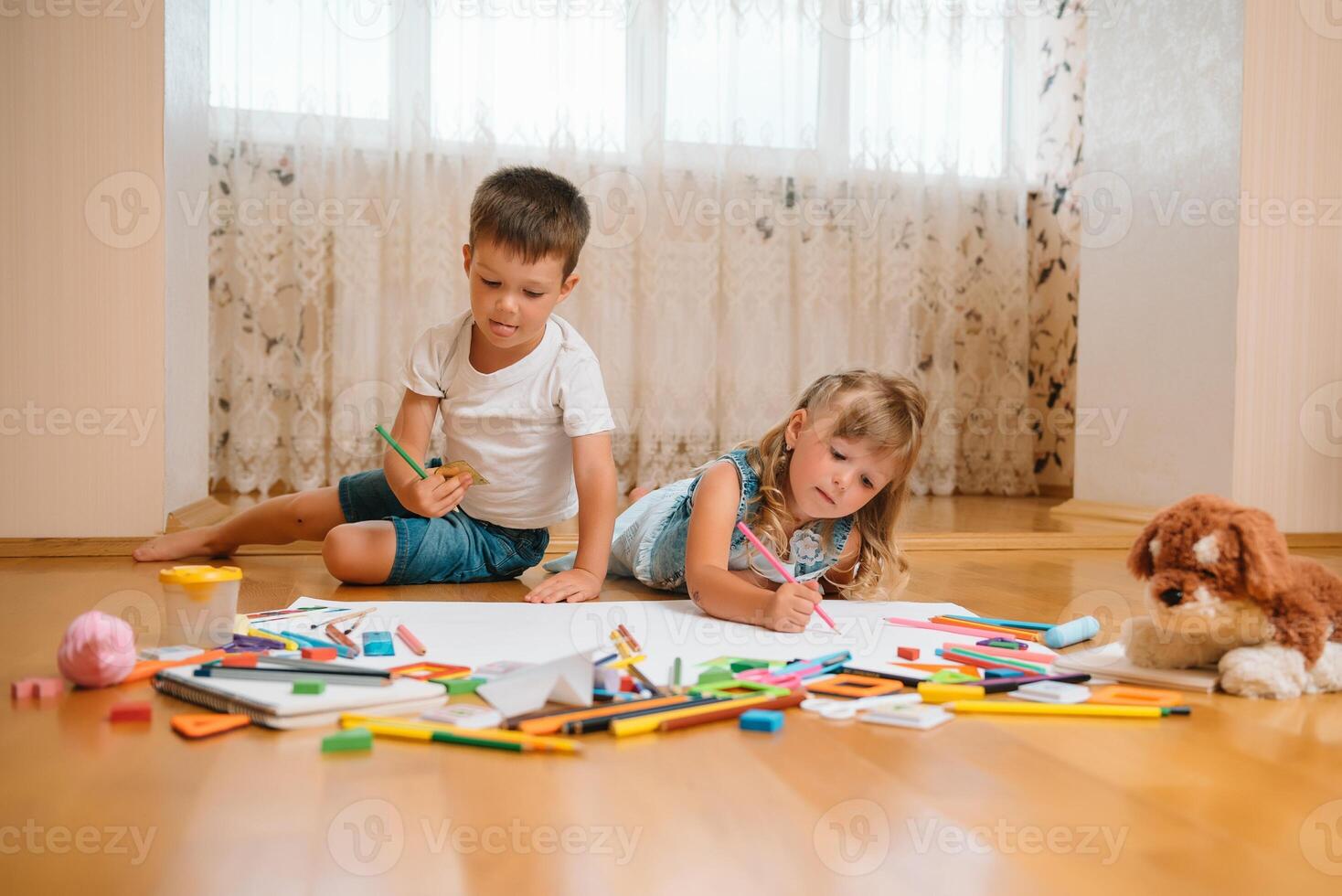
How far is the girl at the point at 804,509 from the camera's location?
3.96 ft

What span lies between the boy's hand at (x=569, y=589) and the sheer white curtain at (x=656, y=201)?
1453mm

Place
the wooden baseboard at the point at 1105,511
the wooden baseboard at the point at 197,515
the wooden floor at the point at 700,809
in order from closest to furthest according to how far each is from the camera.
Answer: the wooden floor at the point at 700,809
the wooden baseboard at the point at 197,515
the wooden baseboard at the point at 1105,511

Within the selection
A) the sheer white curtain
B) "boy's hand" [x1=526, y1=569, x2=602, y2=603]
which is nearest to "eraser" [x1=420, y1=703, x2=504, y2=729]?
"boy's hand" [x1=526, y1=569, x2=602, y2=603]

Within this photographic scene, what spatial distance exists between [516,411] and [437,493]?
6.6 inches

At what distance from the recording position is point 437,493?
135cm

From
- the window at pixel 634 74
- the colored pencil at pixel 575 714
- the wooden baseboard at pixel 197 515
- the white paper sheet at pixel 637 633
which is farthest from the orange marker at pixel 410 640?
the window at pixel 634 74

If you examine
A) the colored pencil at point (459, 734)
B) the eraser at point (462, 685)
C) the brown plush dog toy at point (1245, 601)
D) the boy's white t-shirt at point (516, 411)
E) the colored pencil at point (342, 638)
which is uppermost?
the boy's white t-shirt at point (516, 411)

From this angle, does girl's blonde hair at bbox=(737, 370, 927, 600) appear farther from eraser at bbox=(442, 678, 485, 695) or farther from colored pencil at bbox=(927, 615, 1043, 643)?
eraser at bbox=(442, 678, 485, 695)

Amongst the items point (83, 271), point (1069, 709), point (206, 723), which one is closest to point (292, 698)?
point (206, 723)

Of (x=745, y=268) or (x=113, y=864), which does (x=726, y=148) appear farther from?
(x=113, y=864)

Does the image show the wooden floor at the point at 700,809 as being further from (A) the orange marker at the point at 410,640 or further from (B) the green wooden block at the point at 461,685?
(A) the orange marker at the point at 410,640

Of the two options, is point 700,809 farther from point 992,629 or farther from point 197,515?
point 197,515

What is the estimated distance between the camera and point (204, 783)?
625 millimetres

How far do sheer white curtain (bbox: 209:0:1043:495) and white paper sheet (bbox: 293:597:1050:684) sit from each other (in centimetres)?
153
